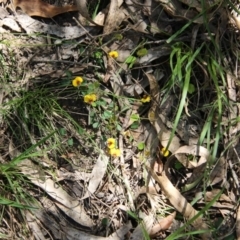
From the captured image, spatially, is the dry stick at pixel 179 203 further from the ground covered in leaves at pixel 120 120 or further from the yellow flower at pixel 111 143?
the yellow flower at pixel 111 143

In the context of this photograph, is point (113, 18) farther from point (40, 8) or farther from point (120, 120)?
point (120, 120)

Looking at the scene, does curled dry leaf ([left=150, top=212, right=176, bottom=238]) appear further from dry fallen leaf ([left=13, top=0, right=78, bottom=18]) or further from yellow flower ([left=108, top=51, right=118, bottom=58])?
dry fallen leaf ([left=13, top=0, right=78, bottom=18])

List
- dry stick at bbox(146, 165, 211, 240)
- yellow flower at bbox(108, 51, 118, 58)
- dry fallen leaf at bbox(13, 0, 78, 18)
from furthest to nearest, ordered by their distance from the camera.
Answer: dry fallen leaf at bbox(13, 0, 78, 18) → yellow flower at bbox(108, 51, 118, 58) → dry stick at bbox(146, 165, 211, 240)

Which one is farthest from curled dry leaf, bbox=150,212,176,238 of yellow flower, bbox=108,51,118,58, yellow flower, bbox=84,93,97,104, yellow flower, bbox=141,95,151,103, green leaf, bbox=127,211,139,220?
yellow flower, bbox=108,51,118,58

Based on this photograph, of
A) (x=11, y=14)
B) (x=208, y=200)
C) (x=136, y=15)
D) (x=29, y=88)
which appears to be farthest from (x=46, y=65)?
(x=208, y=200)

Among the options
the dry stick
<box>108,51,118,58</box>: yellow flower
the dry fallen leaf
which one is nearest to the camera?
the dry stick

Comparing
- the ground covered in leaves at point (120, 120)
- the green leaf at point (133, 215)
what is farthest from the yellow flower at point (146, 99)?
the green leaf at point (133, 215)

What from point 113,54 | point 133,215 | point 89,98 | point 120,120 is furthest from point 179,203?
point 113,54
